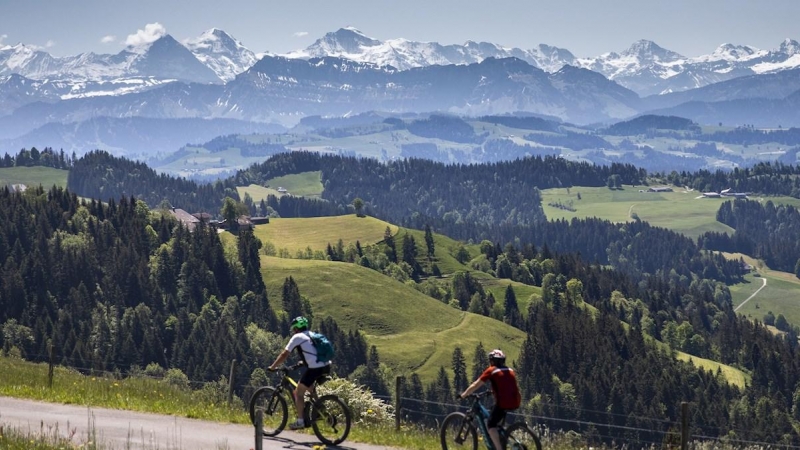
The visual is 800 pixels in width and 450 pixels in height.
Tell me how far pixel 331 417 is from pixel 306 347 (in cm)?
279

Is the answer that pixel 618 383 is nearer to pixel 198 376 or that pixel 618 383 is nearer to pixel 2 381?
pixel 198 376

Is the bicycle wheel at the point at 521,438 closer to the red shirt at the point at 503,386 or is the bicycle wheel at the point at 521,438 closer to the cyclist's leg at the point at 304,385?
the red shirt at the point at 503,386

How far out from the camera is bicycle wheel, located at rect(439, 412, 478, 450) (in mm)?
31609

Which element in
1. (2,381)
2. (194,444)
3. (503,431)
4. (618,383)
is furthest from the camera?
(618,383)

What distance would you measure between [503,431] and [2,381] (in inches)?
1005

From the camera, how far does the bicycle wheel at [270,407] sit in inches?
1340

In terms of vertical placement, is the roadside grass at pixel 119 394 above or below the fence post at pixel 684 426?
below

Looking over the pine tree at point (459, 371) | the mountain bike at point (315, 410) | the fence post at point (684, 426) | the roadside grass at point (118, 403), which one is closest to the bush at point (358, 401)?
the roadside grass at point (118, 403)

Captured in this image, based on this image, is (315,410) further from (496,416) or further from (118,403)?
(118,403)

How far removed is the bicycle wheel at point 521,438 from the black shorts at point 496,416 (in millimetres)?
404

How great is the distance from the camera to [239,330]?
200 m

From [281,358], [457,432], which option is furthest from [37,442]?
[457,432]

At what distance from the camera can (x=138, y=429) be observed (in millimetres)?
34688

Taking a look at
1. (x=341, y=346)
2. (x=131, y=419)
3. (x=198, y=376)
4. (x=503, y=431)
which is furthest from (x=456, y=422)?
(x=341, y=346)
